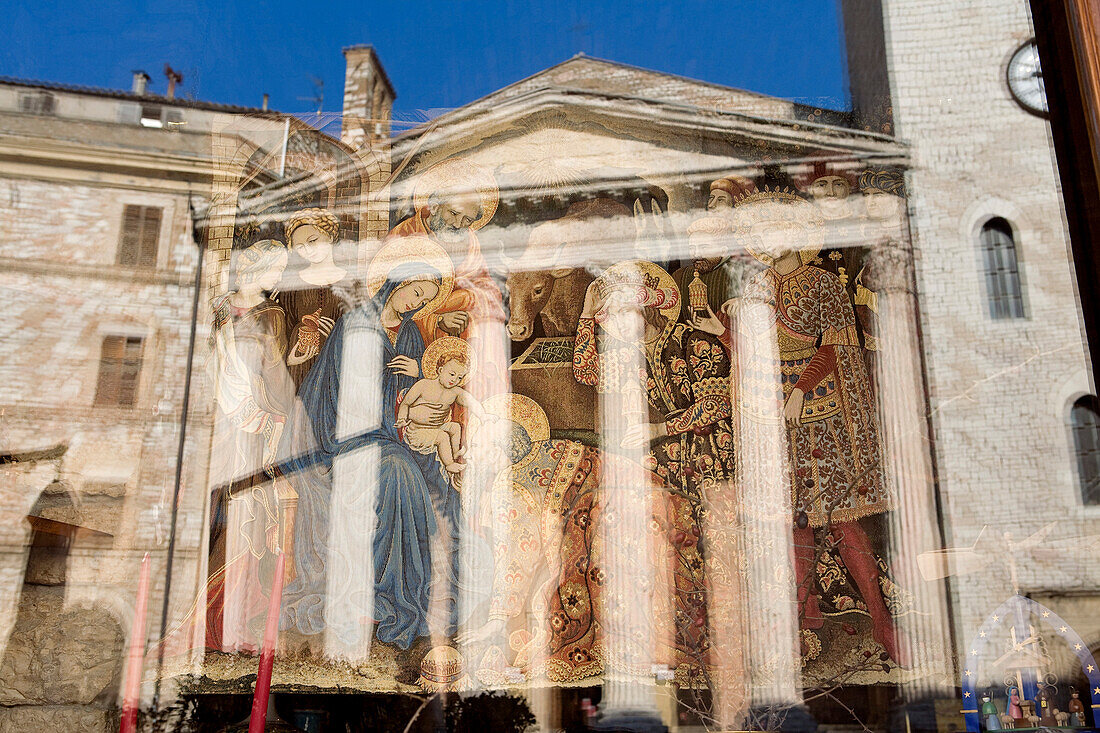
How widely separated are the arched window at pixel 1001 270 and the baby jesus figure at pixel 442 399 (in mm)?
1775

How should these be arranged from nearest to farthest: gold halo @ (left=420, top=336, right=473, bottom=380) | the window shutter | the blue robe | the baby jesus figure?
the blue robe → the window shutter → the baby jesus figure → gold halo @ (left=420, top=336, right=473, bottom=380)

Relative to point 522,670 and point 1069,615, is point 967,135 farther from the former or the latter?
point 522,670

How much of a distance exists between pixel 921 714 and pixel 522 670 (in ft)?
4.15

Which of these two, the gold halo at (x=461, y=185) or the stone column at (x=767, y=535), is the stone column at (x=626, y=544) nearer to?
the stone column at (x=767, y=535)

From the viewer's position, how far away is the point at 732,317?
12.1 feet

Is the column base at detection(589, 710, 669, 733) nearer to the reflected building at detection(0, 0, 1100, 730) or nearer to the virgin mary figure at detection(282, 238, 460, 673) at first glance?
the reflected building at detection(0, 0, 1100, 730)

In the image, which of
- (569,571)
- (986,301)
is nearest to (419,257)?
(569,571)

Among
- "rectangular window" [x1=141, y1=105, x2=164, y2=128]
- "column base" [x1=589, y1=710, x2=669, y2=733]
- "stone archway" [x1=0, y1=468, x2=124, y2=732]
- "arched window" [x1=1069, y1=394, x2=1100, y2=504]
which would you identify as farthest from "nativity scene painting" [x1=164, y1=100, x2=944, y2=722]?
"arched window" [x1=1069, y1=394, x2=1100, y2=504]

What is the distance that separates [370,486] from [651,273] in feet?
4.28

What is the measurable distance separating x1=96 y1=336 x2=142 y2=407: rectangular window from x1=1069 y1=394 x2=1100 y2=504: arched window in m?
2.96

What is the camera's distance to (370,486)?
3.66 metres

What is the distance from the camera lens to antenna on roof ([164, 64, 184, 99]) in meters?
3.38

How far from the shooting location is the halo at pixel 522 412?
3689 mm

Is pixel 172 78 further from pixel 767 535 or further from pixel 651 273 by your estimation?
pixel 767 535
